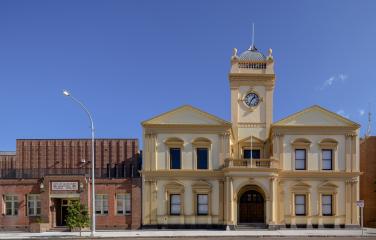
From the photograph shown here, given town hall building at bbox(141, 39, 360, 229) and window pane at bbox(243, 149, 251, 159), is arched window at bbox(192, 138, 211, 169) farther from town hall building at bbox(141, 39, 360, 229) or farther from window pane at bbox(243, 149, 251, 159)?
window pane at bbox(243, 149, 251, 159)

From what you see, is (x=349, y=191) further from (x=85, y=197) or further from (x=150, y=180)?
(x=85, y=197)

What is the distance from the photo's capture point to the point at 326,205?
38469 mm

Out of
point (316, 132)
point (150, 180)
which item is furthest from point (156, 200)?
point (316, 132)

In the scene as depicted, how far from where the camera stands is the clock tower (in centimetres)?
4034

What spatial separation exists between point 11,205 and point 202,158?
16971mm

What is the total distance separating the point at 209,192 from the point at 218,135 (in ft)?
16.2

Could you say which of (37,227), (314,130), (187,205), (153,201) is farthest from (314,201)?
(37,227)

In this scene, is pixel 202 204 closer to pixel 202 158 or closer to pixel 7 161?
pixel 202 158

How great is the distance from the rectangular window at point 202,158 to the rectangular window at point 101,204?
28.4ft

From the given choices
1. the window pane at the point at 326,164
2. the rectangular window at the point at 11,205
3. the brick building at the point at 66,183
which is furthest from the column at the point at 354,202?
the rectangular window at the point at 11,205

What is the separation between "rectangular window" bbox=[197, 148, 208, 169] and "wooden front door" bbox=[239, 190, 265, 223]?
14.5 feet

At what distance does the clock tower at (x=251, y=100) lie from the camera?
40.3 m

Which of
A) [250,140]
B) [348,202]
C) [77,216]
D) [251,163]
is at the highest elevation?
[250,140]

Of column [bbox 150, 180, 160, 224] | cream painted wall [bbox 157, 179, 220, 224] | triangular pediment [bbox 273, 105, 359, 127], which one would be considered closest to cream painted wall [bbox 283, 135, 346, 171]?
triangular pediment [bbox 273, 105, 359, 127]
